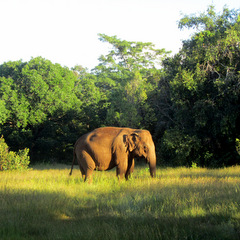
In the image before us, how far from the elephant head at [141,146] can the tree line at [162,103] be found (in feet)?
19.9

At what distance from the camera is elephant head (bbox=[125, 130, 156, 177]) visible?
37.7ft

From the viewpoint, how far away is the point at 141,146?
453 inches

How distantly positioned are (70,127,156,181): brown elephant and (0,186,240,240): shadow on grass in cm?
375

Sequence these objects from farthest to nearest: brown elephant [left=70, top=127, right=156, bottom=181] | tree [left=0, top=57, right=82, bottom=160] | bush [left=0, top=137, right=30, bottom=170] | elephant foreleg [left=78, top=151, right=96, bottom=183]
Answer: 1. tree [left=0, top=57, right=82, bottom=160]
2. bush [left=0, top=137, right=30, bottom=170]
3. elephant foreleg [left=78, top=151, right=96, bottom=183]
4. brown elephant [left=70, top=127, right=156, bottom=181]

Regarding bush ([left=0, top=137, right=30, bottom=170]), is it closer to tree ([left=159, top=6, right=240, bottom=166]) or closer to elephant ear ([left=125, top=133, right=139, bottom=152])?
tree ([left=159, top=6, right=240, bottom=166])

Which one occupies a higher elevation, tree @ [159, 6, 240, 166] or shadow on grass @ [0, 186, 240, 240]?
tree @ [159, 6, 240, 166]

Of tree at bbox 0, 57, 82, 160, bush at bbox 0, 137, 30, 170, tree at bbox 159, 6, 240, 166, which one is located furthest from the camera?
tree at bbox 0, 57, 82, 160

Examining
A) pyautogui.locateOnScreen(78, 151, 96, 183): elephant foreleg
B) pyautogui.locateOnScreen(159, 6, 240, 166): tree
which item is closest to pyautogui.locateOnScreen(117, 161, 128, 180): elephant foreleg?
pyautogui.locateOnScreen(78, 151, 96, 183): elephant foreleg

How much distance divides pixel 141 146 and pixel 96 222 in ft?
18.5

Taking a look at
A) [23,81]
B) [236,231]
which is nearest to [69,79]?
[23,81]

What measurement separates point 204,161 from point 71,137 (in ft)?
35.7

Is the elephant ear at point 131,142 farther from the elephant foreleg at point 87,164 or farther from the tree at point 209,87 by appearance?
the tree at point 209,87

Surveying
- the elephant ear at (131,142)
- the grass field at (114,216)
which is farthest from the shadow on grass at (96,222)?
the elephant ear at (131,142)

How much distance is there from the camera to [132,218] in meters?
6.20
